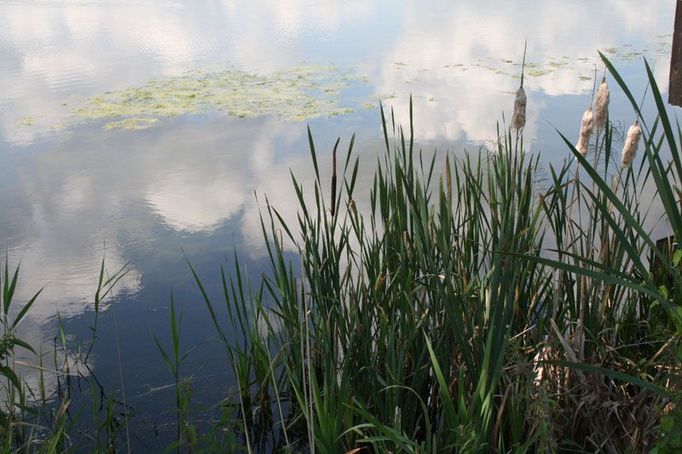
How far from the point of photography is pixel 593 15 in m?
8.01

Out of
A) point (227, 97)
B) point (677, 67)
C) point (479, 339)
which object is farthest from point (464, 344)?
point (227, 97)

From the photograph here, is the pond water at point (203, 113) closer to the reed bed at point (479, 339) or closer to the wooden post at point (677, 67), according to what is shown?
the reed bed at point (479, 339)

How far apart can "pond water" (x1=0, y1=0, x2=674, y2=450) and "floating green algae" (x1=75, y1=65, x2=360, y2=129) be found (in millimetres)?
19

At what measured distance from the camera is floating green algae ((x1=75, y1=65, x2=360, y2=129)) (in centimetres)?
504

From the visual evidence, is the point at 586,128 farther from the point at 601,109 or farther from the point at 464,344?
the point at 464,344

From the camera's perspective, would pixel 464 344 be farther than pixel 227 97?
No

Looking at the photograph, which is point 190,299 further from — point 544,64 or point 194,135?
point 544,64

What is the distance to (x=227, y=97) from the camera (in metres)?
5.38

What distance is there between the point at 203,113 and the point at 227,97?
343 mm

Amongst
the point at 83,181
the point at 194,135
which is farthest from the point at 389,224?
the point at 194,135

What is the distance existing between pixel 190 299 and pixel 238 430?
82 cm

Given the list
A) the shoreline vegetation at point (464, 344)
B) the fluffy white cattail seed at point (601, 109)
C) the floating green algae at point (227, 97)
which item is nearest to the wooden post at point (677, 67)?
the shoreline vegetation at point (464, 344)

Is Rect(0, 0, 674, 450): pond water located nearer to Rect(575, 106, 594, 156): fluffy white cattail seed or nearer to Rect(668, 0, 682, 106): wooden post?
Rect(575, 106, 594, 156): fluffy white cattail seed

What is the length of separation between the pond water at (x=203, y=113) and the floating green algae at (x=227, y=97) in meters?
0.02
